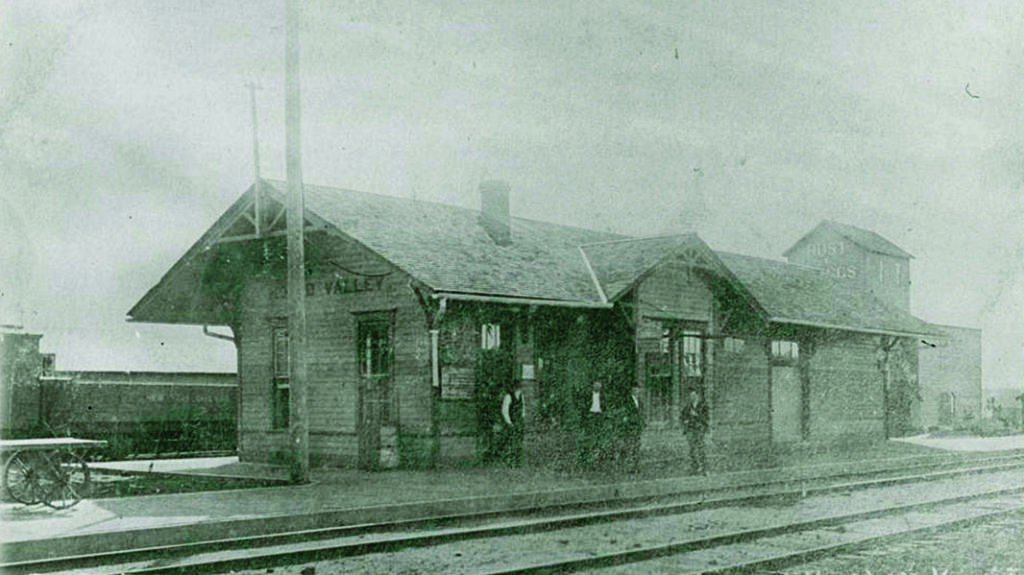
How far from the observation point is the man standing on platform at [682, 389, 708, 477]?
17750 millimetres

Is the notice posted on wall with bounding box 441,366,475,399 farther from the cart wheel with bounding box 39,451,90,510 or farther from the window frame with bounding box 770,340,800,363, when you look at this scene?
the window frame with bounding box 770,340,800,363

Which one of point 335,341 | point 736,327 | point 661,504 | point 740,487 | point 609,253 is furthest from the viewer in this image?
point 736,327

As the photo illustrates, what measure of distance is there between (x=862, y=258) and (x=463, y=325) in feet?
108

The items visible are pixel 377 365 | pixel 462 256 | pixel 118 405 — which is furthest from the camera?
pixel 118 405

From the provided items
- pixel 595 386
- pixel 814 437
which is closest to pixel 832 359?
pixel 814 437

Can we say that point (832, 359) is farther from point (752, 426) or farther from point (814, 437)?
point (752, 426)

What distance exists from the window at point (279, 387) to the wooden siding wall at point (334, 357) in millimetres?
119

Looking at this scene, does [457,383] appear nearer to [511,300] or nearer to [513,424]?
[513,424]

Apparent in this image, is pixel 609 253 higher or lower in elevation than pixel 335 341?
higher

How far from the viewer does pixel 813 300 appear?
27.8m

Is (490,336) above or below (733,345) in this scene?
above

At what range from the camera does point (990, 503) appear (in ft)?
47.0

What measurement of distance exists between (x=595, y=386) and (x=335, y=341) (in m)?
4.93

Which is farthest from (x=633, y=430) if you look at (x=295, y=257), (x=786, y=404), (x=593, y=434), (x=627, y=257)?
(x=786, y=404)
